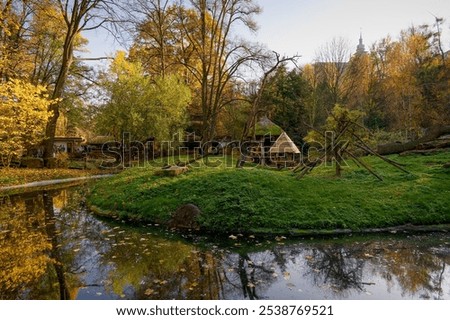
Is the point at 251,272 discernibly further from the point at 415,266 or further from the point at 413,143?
the point at 413,143

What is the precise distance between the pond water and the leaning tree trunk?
10.7m

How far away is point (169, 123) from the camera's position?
2403cm

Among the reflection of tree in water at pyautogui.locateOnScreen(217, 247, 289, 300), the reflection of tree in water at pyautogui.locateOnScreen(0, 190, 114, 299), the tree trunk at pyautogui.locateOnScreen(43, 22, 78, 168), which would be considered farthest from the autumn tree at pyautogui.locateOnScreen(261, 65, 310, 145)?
the reflection of tree in water at pyautogui.locateOnScreen(217, 247, 289, 300)

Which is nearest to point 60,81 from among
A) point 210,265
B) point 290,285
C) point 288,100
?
point 288,100

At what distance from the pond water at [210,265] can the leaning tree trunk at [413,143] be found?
35.1 ft

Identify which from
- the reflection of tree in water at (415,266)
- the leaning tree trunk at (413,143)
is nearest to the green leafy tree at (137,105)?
the leaning tree trunk at (413,143)

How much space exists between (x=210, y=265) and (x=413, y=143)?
1538cm

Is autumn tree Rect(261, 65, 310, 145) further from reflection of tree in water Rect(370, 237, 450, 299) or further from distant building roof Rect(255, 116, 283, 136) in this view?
reflection of tree in water Rect(370, 237, 450, 299)

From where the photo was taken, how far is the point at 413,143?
16.6 m

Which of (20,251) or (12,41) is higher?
(12,41)

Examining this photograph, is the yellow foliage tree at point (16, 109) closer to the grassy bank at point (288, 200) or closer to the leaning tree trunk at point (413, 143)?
the grassy bank at point (288, 200)

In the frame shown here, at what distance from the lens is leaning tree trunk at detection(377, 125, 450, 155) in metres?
16.2

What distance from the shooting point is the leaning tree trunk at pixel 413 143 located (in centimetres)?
1620

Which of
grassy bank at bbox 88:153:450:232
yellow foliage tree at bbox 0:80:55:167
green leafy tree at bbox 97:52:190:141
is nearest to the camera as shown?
grassy bank at bbox 88:153:450:232
